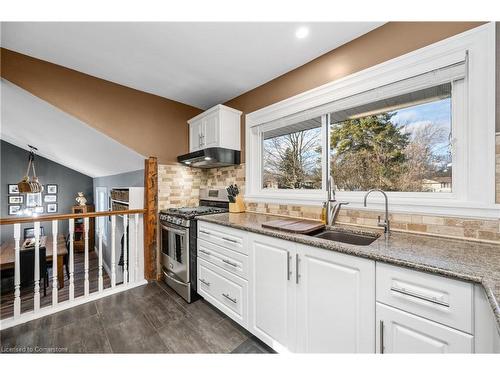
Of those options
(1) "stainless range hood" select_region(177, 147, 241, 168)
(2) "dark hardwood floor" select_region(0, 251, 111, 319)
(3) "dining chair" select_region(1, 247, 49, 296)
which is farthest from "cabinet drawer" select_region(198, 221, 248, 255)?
(3) "dining chair" select_region(1, 247, 49, 296)

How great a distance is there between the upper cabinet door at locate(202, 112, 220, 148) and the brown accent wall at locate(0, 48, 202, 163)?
1.50 feet

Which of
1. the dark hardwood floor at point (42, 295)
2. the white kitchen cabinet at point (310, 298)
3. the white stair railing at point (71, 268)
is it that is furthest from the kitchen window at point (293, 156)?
the dark hardwood floor at point (42, 295)

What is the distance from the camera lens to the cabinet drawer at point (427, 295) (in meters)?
0.80

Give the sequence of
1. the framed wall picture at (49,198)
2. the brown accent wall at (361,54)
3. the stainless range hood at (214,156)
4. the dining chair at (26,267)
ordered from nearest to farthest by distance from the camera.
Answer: the brown accent wall at (361,54)
the stainless range hood at (214,156)
the dining chair at (26,267)
the framed wall picture at (49,198)

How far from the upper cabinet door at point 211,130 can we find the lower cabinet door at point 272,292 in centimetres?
143

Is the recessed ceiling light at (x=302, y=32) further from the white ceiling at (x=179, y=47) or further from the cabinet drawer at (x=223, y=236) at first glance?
the cabinet drawer at (x=223, y=236)

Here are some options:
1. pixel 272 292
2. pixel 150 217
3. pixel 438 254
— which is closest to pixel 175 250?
pixel 150 217

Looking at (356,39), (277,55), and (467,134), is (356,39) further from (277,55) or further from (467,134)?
(467,134)

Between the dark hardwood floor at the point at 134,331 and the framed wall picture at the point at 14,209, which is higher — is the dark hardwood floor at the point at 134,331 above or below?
below

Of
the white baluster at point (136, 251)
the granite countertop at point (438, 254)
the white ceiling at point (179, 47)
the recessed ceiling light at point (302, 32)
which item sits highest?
the recessed ceiling light at point (302, 32)

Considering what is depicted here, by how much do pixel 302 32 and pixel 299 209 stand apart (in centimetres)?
150

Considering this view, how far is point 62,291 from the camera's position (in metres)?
3.19

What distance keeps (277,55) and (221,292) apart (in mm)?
2216
